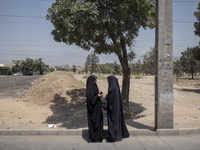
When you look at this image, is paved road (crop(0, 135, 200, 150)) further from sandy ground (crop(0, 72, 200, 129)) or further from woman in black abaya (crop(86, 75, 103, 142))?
sandy ground (crop(0, 72, 200, 129))

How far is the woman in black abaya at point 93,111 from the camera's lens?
5.44 m

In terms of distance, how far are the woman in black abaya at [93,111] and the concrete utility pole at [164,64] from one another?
5.61ft

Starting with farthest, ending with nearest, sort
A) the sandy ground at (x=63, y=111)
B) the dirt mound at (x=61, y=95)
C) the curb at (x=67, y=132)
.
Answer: the dirt mound at (x=61, y=95)
the sandy ground at (x=63, y=111)
the curb at (x=67, y=132)

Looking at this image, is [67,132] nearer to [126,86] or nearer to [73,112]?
[126,86]

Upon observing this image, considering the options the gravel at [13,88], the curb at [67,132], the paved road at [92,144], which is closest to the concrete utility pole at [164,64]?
the curb at [67,132]

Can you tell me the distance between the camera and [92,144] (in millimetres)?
5242

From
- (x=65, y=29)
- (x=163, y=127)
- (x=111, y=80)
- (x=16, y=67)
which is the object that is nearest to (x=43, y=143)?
(x=111, y=80)

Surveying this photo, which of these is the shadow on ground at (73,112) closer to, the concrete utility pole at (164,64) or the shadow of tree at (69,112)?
the shadow of tree at (69,112)

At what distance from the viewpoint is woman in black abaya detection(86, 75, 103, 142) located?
17.8 ft

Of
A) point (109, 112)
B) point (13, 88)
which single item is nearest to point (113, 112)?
point (109, 112)

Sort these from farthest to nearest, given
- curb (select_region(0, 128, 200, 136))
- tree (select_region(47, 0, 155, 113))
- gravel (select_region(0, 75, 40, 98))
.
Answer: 1. gravel (select_region(0, 75, 40, 98))
2. tree (select_region(47, 0, 155, 113))
3. curb (select_region(0, 128, 200, 136))

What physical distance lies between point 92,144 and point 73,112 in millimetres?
4948

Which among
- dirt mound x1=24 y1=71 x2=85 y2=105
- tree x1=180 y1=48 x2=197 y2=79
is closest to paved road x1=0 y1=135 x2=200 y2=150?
dirt mound x1=24 y1=71 x2=85 y2=105

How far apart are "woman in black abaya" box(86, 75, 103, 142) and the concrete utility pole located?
1.71 meters
